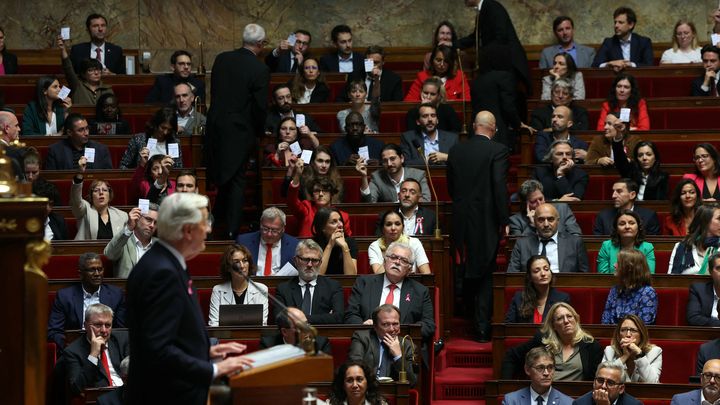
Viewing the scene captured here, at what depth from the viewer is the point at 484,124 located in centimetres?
776

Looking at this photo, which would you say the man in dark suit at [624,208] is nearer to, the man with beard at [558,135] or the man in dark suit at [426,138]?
the man with beard at [558,135]

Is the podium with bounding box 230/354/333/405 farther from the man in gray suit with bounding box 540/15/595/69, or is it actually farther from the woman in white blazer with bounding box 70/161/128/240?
the man in gray suit with bounding box 540/15/595/69

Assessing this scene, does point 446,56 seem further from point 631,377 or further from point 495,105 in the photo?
point 631,377

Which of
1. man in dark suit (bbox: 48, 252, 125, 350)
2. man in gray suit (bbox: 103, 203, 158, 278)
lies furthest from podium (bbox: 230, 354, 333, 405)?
man in gray suit (bbox: 103, 203, 158, 278)

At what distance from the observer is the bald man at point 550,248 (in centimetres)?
722

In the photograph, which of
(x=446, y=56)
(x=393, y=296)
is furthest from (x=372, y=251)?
(x=446, y=56)

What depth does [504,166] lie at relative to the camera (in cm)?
762

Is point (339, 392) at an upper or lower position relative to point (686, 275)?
lower

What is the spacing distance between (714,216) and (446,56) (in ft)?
10.1

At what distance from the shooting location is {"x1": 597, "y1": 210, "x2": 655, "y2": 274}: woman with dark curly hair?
7.16 metres

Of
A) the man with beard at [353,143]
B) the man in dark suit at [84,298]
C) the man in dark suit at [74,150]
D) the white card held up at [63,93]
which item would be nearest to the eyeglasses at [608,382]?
the man in dark suit at [84,298]

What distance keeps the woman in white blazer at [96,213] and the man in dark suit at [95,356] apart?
1492mm

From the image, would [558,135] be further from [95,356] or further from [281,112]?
[95,356]

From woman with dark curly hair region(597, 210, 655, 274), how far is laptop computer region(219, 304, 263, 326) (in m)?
1.85
